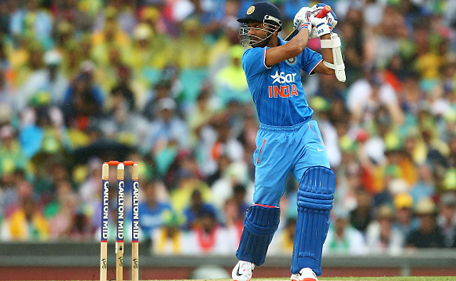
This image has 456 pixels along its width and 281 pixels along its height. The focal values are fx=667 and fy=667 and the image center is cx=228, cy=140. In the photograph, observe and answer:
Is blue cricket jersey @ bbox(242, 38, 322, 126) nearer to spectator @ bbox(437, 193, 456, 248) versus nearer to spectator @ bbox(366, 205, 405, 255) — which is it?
spectator @ bbox(366, 205, 405, 255)

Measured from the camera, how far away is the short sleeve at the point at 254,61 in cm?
429

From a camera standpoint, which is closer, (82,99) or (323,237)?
(323,237)

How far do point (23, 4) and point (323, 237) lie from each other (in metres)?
5.99

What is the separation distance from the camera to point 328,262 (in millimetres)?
6699

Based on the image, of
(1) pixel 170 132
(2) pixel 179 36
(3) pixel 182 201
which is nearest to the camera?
(3) pixel 182 201

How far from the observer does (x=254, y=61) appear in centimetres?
432

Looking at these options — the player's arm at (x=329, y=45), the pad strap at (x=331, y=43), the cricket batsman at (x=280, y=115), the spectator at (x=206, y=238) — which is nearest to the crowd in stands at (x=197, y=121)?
the spectator at (x=206, y=238)

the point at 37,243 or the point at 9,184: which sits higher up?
the point at 9,184

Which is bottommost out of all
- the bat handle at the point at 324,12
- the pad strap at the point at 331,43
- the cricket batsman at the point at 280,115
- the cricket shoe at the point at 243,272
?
the cricket shoe at the point at 243,272

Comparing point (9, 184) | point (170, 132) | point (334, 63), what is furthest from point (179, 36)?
point (334, 63)

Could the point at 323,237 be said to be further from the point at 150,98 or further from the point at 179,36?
the point at 179,36

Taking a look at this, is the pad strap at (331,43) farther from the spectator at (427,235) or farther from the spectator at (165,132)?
the spectator at (165,132)

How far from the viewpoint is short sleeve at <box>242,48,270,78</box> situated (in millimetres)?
4285

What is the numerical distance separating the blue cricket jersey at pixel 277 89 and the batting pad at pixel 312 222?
474 millimetres
